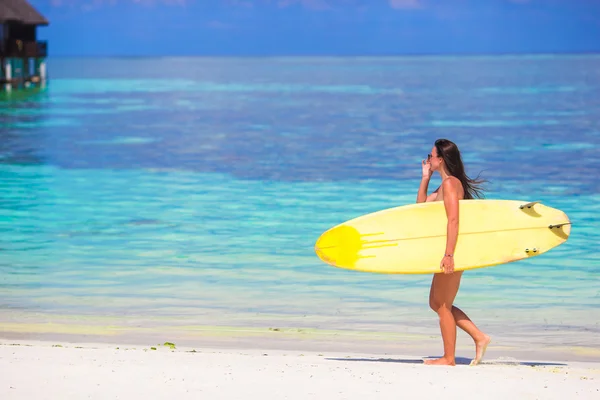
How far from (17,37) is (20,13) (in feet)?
8.61

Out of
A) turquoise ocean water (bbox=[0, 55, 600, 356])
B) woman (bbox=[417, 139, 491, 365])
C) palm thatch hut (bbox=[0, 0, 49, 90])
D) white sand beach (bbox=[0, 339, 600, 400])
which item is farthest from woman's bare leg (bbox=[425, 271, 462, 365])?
palm thatch hut (bbox=[0, 0, 49, 90])

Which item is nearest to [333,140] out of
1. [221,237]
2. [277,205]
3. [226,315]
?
[277,205]

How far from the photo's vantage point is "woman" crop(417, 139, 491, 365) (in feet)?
18.3

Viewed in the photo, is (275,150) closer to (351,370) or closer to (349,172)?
(349,172)

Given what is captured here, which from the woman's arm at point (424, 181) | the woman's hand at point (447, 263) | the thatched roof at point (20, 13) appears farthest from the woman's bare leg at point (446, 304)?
the thatched roof at point (20, 13)

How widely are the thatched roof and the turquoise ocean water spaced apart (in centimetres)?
2012

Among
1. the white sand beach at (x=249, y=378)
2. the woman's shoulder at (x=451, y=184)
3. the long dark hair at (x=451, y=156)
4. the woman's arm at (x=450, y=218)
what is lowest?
the white sand beach at (x=249, y=378)

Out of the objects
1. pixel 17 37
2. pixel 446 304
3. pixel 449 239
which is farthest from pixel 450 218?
pixel 17 37

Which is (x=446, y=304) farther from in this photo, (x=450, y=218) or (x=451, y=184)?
(x=451, y=184)

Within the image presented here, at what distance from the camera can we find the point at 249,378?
4.93m

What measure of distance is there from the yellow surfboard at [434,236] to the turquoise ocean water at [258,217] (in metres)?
1.33

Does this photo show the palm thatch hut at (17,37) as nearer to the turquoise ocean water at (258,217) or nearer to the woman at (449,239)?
Result: the turquoise ocean water at (258,217)

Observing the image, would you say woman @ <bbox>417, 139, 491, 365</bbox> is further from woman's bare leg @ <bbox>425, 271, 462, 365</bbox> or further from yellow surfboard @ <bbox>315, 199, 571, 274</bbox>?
yellow surfboard @ <bbox>315, 199, 571, 274</bbox>

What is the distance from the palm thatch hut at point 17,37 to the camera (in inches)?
2176
